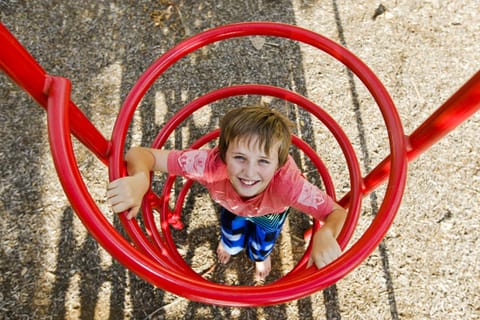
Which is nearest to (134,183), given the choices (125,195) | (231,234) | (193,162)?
(125,195)

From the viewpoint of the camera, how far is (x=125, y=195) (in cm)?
124

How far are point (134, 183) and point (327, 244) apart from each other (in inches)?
22.7

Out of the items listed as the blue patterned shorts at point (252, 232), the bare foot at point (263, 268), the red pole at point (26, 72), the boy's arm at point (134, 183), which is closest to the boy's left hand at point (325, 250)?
the blue patterned shorts at point (252, 232)

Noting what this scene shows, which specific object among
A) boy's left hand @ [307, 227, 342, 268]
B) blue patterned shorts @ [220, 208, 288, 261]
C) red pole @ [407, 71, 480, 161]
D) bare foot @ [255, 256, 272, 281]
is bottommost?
boy's left hand @ [307, 227, 342, 268]

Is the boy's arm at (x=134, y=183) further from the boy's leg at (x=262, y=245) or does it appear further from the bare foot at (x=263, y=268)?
the bare foot at (x=263, y=268)

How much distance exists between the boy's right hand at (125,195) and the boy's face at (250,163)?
0.30 m

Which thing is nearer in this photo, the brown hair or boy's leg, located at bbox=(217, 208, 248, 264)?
the brown hair

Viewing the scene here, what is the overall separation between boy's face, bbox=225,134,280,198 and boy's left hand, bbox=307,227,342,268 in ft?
0.83

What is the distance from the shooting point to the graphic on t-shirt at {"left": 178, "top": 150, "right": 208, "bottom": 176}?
154 centimetres

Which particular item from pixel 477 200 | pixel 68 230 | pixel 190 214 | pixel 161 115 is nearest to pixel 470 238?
pixel 477 200

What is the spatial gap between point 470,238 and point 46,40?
8.75ft

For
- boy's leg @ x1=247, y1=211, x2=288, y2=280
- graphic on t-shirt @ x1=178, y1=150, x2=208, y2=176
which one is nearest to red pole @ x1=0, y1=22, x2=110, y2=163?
graphic on t-shirt @ x1=178, y1=150, x2=208, y2=176

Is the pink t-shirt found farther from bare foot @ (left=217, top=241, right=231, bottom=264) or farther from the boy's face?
bare foot @ (left=217, top=241, right=231, bottom=264)

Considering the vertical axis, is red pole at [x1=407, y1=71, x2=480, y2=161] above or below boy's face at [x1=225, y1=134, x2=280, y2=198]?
below
